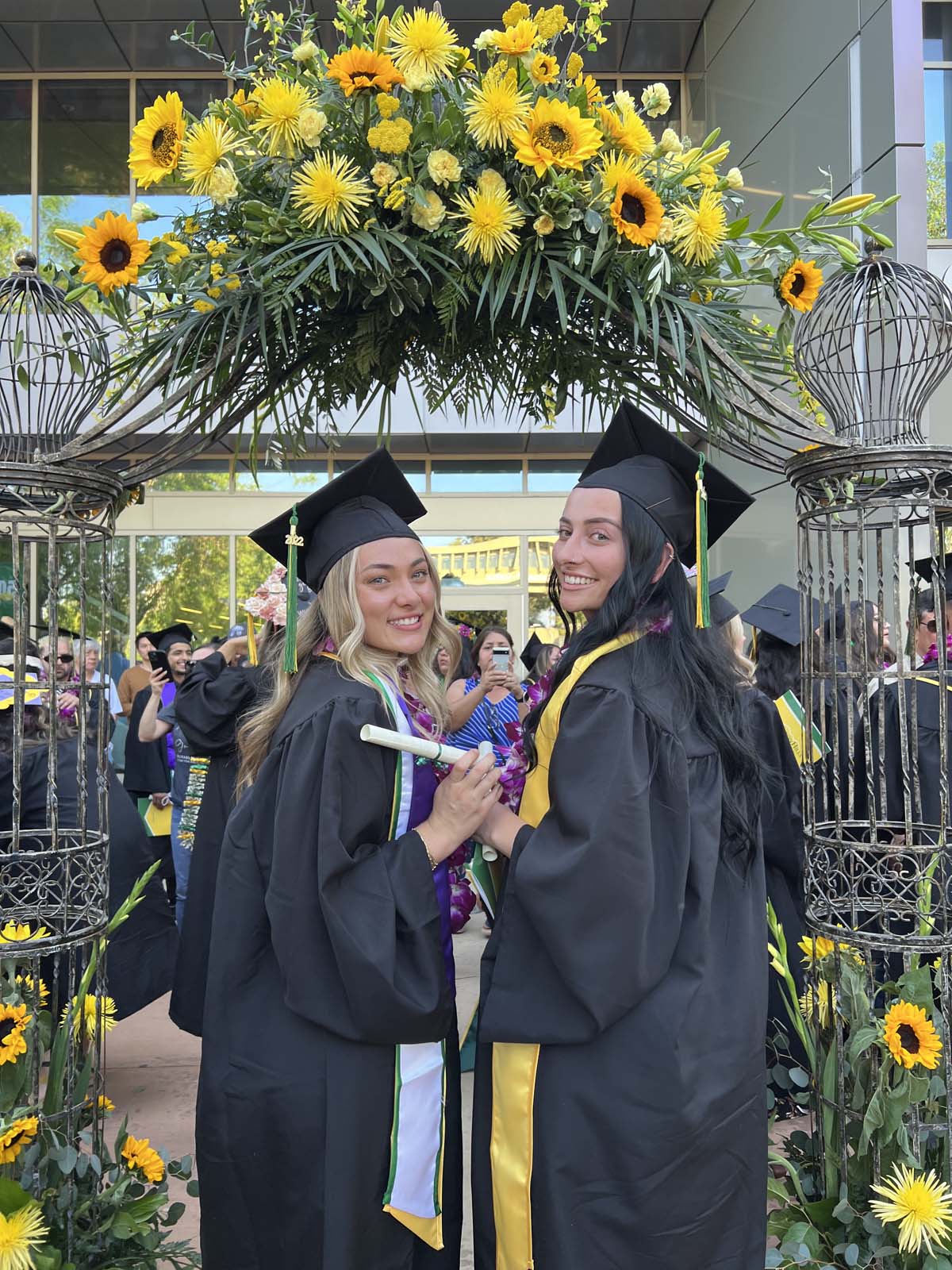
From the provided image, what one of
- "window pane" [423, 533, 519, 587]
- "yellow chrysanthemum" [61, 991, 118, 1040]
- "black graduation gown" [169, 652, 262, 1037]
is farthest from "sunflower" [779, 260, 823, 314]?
"window pane" [423, 533, 519, 587]

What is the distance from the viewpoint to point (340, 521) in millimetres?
2615

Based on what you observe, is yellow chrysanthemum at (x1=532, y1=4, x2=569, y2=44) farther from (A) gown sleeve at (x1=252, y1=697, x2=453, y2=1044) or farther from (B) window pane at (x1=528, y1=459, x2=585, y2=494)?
(B) window pane at (x1=528, y1=459, x2=585, y2=494)

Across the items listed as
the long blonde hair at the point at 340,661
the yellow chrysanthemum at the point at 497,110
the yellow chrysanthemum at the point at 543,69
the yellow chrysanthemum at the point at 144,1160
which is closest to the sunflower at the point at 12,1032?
the yellow chrysanthemum at the point at 144,1160

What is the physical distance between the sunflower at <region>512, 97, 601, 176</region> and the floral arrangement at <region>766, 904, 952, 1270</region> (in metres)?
2.05

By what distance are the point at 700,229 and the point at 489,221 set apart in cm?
49

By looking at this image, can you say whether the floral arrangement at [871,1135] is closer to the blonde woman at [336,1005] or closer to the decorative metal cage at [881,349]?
the blonde woman at [336,1005]

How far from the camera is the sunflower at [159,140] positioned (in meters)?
2.39

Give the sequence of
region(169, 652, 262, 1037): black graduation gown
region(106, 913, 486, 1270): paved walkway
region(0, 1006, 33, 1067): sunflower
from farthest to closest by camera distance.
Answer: region(169, 652, 262, 1037): black graduation gown → region(106, 913, 486, 1270): paved walkway → region(0, 1006, 33, 1067): sunflower

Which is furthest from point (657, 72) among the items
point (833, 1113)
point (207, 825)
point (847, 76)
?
point (833, 1113)

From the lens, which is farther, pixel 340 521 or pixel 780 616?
pixel 780 616

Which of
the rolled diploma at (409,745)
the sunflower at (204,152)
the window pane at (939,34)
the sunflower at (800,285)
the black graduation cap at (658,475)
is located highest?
the window pane at (939,34)

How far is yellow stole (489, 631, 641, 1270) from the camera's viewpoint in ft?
6.95

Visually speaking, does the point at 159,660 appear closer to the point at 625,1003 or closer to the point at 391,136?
the point at 391,136

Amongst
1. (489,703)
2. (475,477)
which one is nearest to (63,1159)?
(489,703)
